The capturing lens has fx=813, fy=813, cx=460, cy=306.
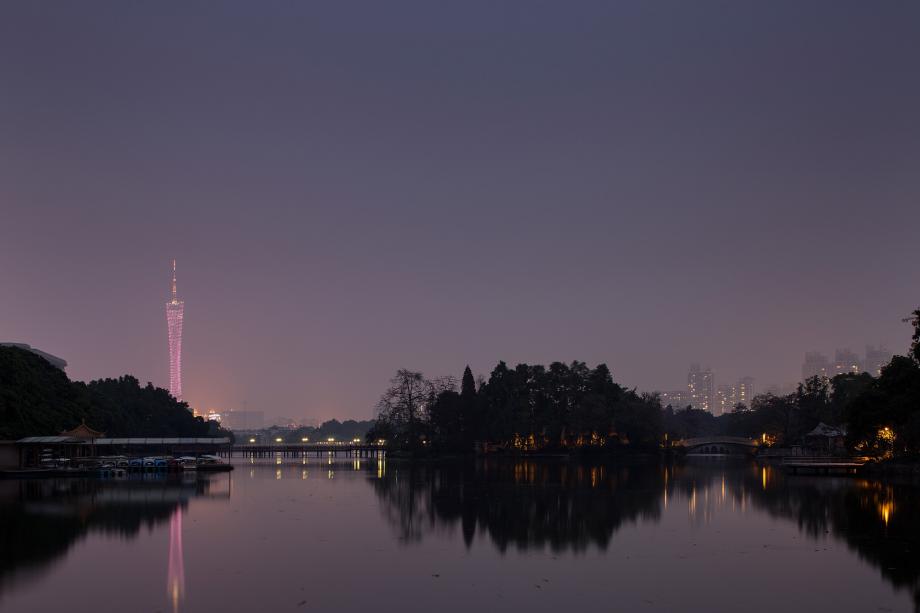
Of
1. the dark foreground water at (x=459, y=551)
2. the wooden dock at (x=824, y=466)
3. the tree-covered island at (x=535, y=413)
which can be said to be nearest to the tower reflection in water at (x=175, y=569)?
the dark foreground water at (x=459, y=551)

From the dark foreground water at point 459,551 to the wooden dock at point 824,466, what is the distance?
76.4 ft

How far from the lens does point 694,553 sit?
88.3 ft

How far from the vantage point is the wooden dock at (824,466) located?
231 ft

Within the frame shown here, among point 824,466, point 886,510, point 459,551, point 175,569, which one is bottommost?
point 824,466

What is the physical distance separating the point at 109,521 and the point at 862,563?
94.3 feet

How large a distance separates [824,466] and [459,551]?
54636mm

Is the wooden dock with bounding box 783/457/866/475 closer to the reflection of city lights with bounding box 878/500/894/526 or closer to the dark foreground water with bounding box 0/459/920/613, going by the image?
the dark foreground water with bounding box 0/459/920/613

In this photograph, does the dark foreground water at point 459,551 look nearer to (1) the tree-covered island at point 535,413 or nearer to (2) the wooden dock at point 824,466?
(2) the wooden dock at point 824,466

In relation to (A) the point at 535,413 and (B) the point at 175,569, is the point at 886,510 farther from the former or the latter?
(A) the point at 535,413

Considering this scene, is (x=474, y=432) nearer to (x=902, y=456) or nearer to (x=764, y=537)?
(x=902, y=456)

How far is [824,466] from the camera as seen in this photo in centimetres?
7100

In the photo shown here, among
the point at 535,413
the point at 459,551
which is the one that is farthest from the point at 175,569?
the point at 535,413

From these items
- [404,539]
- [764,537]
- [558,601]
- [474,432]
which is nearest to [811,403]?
[474,432]

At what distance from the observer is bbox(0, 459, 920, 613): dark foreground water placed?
1983cm
